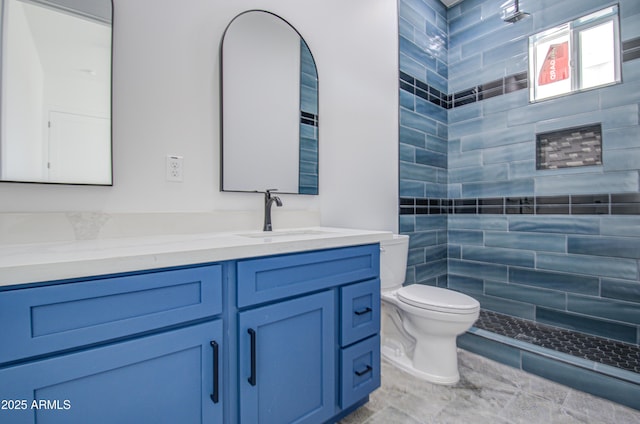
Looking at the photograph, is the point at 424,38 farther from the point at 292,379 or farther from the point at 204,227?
the point at 292,379

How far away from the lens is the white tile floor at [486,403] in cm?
148

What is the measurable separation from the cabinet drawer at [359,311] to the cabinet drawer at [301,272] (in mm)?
43

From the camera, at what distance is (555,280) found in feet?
7.37

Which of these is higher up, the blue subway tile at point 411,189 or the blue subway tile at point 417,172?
the blue subway tile at point 417,172

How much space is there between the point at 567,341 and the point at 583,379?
37 cm

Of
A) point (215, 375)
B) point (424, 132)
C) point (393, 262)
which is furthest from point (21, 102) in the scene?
point (424, 132)

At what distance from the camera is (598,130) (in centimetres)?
207

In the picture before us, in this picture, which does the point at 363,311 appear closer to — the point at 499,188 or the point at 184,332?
the point at 184,332

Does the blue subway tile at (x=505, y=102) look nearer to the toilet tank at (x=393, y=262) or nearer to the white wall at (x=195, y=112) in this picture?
the white wall at (x=195, y=112)

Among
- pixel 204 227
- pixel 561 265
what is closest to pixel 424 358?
pixel 561 265

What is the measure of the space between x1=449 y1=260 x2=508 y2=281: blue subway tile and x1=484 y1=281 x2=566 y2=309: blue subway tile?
6 cm

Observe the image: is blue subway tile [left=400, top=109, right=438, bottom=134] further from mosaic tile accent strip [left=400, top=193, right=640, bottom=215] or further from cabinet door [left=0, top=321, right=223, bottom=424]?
cabinet door [left=0, top=321, right=223, bottom=424]

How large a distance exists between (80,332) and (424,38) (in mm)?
2932

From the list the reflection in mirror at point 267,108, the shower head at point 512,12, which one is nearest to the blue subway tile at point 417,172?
the reflection in mirror at point 267,108
